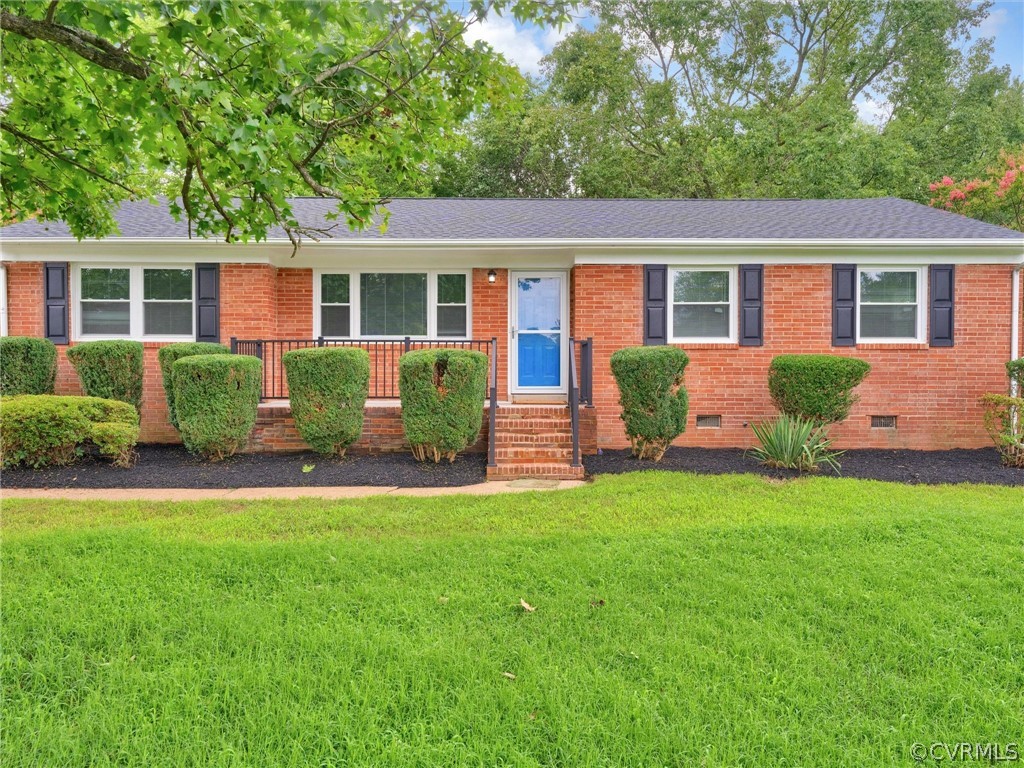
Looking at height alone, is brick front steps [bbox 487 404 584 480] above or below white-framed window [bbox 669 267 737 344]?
below

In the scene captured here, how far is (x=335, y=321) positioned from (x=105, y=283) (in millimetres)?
3598

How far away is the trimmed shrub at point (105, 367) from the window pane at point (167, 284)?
4.31 feet

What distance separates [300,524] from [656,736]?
3.47 m

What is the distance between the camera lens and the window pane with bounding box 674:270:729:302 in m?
8.97

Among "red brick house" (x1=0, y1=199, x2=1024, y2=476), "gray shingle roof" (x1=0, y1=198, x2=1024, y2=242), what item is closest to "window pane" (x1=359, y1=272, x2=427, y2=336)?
"red brick house" (x1=0, y1=199, x2=1024, y2=476)

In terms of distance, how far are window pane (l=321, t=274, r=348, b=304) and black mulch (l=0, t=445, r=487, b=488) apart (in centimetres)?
312

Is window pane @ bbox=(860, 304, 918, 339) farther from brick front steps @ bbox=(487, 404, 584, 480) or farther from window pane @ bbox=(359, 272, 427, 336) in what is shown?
window pane @ bbox=(359, 272, 427, 336)

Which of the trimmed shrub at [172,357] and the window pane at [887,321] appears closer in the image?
the trimmed shrub at [172,357]

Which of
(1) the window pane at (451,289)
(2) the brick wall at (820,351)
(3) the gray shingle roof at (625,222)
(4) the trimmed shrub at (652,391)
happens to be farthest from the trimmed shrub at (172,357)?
(4) the trimmed shrub at (652,391)

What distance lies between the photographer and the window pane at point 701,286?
897cm

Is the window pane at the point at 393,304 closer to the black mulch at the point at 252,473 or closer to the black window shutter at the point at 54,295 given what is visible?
the black mulch at the point at 252,473

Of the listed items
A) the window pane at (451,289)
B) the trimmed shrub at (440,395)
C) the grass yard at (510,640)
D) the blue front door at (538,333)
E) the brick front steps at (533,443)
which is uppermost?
the window pane at (451,289)

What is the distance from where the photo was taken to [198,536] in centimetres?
440

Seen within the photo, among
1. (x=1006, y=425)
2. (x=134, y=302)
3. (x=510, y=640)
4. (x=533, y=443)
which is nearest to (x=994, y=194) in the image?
(x=1006, y=425)
